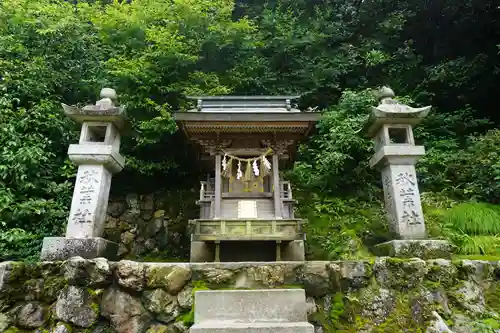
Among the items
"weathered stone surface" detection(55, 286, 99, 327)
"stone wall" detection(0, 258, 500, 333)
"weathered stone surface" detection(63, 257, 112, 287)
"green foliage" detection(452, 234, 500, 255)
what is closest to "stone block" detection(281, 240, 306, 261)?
"stone wall" detection(0, 258, 500, 333)

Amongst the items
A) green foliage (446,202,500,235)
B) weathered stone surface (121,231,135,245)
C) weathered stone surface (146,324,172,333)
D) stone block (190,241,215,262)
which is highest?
green foliage (446,202,500,235)

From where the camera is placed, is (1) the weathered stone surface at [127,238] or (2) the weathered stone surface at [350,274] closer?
(2) the weathered stone surface at [350,274]

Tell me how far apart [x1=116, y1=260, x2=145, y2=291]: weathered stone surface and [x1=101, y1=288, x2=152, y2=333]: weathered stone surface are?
0.23 meters

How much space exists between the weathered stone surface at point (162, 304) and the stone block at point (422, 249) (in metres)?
4.57

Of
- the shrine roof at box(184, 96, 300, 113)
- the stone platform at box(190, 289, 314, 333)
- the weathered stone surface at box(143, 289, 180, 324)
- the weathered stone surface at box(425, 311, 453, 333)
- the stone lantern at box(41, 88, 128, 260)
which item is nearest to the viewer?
the stone platform at box(190, 289, 314, 333)

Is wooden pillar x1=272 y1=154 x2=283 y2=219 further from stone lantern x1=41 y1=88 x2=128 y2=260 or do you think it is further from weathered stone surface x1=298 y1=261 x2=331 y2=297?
stone lantern x1=41 y1=88 x2=128 y2=260

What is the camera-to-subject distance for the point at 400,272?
595 centimetres

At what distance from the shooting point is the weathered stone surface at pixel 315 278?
6004 mm

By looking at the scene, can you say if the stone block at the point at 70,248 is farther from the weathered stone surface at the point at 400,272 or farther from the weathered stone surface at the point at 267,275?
the weathered stone surface at the point at 400,272

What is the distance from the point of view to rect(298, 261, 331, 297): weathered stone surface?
19.7ft

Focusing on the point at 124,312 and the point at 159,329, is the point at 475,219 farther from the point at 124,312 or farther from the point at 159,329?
the point at 124,312

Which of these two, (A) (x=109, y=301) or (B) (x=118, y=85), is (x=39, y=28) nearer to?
(B) (x=118, y=85)

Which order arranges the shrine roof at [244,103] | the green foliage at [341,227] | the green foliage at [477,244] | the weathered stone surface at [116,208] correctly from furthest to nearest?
1. the weathered stone surface at [116,208]
2. the shrine roof at [244,103]
3. the green foliage at [341,227]
4. the green foliage at [477,244]

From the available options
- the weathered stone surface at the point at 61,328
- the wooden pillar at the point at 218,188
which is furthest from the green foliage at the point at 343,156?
the weathered stone surface at the point at 61,328
